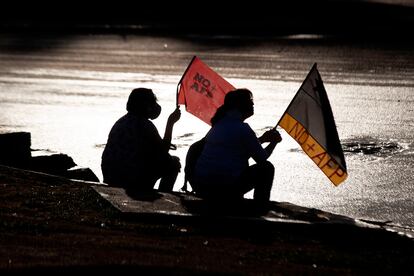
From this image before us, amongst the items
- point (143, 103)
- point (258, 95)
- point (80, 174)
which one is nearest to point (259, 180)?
point (143, 103)

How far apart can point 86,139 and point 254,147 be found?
5286 millimetres

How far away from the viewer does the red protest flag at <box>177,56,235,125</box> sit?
11.2 metres

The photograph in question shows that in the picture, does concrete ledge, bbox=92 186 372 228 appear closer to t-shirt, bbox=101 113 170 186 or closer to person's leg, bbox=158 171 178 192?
t-shirt, bbox=101 113 170 186

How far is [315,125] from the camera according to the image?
10.2 m

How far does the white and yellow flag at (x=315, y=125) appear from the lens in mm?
9898

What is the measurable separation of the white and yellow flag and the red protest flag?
3.34 feet

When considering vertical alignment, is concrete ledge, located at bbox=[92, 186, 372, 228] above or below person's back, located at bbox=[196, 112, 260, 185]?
below

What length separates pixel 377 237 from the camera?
881 centimetres

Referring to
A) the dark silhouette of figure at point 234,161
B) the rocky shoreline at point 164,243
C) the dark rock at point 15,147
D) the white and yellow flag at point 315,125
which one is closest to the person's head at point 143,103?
the dark silhouette of figure at point 234,161

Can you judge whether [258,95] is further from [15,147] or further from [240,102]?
[240,102]

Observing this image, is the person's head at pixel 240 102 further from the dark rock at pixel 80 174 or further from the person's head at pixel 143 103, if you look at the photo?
the dark rock at pixel 80 174

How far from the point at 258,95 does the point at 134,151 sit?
8.63 meters

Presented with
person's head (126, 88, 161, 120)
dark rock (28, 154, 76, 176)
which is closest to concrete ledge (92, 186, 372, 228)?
person's head (126, 88, 161, 120)

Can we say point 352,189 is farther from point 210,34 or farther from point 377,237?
point 210,34
